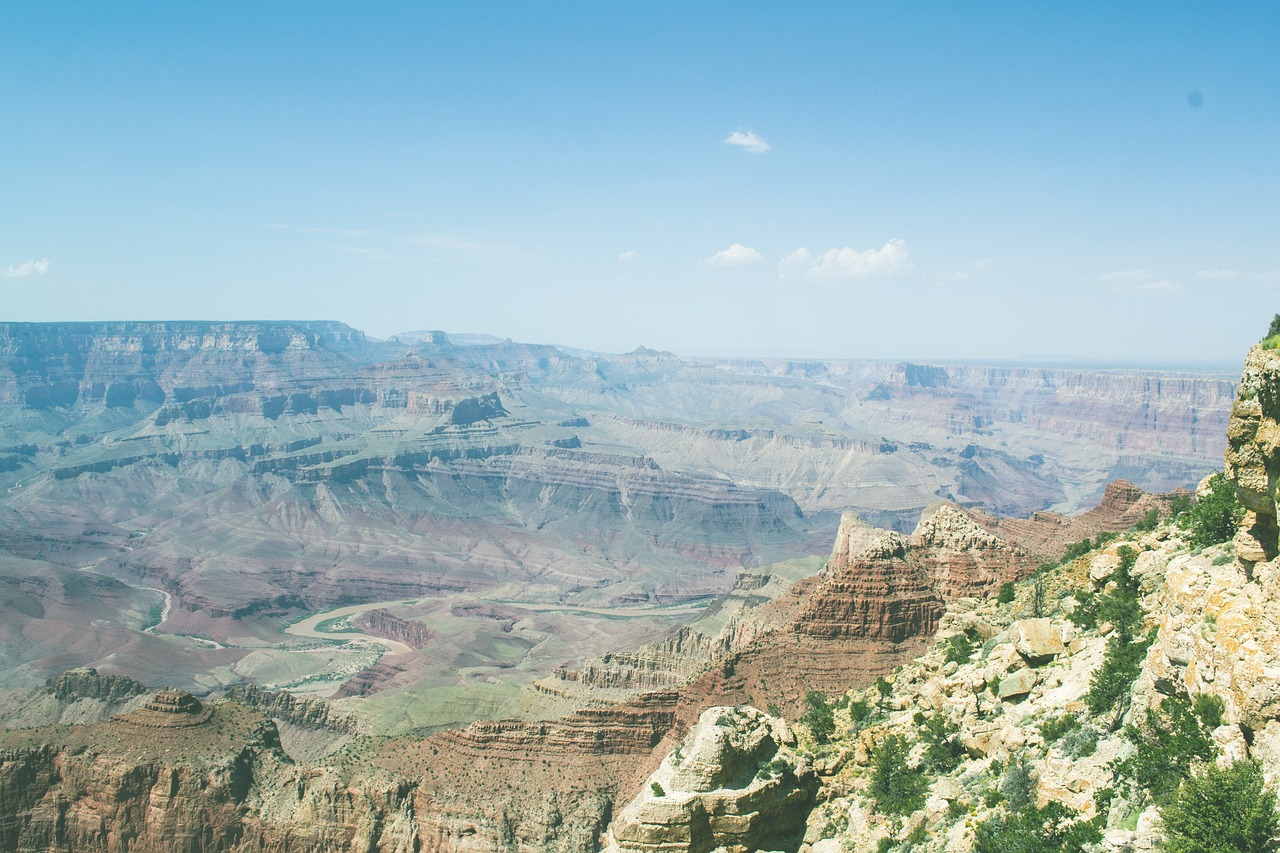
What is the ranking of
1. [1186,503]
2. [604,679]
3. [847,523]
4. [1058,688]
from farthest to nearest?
[847,523] → [604,679] → [1186,503] → [1058,688]

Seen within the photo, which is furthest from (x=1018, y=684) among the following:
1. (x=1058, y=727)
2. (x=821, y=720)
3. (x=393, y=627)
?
(x=393, y=627)

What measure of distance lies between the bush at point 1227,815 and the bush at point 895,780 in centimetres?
1045

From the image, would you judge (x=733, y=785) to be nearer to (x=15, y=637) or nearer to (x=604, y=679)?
(x=604, y=679)

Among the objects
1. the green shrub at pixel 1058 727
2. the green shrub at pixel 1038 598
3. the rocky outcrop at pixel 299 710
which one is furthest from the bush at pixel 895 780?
the rocky outcrop at pixel 299 710

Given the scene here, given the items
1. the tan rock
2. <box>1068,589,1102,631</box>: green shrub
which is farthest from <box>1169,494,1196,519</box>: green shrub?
<box>1068,589,1102,631</box>: green shrub

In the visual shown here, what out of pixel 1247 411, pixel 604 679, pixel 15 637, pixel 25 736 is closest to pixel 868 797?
pixel 1247 411

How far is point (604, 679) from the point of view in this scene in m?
67.5

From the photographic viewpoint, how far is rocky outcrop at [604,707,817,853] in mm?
28953

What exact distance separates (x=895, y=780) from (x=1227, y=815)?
12924mm

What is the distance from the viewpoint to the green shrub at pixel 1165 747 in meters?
17.1

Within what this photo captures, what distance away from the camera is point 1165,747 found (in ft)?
59.3

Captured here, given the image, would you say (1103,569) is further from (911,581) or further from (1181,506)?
(911,581)

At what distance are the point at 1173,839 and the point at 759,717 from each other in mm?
18681

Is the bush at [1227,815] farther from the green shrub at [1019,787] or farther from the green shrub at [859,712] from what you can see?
the green shrub at [859,712]
